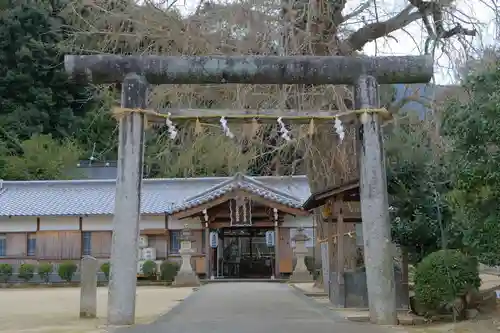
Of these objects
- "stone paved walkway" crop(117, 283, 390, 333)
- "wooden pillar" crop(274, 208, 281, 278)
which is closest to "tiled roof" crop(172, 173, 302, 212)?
"wooden pillar" crop(274, 208, 281, 278)

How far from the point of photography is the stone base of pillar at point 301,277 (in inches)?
1027

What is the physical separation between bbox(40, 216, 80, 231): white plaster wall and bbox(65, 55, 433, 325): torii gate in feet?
67.6

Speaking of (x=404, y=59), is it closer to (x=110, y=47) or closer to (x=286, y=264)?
(x=110, y=47)

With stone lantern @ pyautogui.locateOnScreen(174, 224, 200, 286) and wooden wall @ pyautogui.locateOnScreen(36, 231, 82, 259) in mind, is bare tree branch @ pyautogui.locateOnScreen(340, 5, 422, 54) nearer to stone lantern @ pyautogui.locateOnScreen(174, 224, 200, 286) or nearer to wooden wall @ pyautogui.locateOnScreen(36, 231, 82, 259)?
stone lantern @ pyautogui.locateOnScreen(174, 224, 200, 286)

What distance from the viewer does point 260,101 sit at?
47.7 ft

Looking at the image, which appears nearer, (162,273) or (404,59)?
(404,59)

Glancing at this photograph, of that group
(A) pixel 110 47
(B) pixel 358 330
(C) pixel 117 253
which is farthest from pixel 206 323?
(A) pixel 110 47

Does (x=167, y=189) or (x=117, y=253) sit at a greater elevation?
(x=167, y=189)

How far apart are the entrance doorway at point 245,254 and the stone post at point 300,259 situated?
256 cm

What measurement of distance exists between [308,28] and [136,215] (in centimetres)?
646

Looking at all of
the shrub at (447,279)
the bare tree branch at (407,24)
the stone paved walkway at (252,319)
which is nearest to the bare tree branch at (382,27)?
the bare tree branch at (407,24)

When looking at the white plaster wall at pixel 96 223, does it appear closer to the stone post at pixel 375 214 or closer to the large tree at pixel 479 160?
the stone post at pixel 375 214

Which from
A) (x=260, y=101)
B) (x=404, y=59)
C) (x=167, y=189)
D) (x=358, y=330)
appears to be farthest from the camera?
(x=167, y=189)

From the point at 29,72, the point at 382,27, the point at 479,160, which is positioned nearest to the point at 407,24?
the point at 382,27
